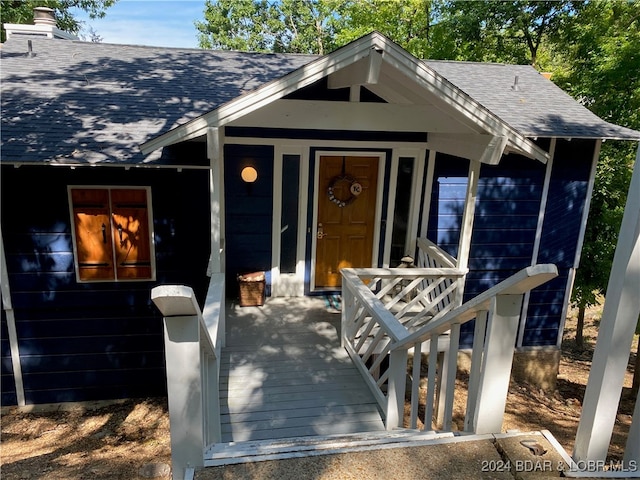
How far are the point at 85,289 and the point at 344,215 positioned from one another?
3.60m

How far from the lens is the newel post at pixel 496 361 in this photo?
2.51 metres

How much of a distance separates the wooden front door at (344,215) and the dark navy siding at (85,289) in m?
1.67

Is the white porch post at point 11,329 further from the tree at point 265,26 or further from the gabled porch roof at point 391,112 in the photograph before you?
the tree at point 265,26

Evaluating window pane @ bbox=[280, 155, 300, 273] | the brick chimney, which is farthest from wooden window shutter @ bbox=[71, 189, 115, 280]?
the brick chimney

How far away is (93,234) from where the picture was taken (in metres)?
5.86

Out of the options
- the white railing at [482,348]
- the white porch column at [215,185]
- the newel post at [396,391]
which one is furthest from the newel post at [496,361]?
the white porch column at [215,185]

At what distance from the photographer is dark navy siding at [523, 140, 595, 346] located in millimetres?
6781

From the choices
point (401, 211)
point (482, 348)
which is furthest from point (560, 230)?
point (482, 348)

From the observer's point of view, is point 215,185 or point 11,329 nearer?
point 215,185

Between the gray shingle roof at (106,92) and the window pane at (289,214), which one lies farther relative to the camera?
the window pane at (289,214)

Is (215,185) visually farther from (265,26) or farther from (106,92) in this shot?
(265,26)

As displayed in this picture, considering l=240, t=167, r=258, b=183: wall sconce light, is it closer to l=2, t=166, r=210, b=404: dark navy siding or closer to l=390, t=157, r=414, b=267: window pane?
l=2, t=166, r=210, b=404: dark navy siding

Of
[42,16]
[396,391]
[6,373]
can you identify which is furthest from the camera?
[42,16]

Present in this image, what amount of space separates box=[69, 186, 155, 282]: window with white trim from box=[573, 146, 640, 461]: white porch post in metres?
5.08
